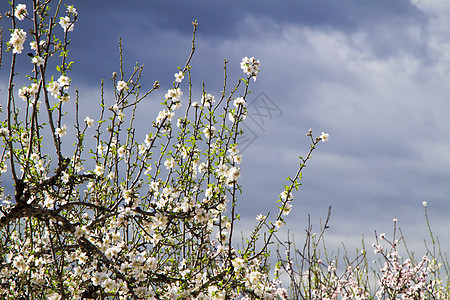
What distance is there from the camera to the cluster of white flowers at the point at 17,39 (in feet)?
11.5

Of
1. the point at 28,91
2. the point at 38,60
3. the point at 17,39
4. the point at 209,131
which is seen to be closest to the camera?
the point at 17,39

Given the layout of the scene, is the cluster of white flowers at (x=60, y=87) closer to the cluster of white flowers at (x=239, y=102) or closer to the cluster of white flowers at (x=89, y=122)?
the cluster of white flowers at (x=89, y=122)

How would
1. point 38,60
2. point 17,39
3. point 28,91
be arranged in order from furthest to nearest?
point 28,91 < point 38,60 < point 17,39

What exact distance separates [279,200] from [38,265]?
2263 millimetres

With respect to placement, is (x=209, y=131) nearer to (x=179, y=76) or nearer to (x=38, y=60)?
(x=179, y=76)

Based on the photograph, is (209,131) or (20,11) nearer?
(20,11)

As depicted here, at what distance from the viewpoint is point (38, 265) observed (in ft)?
12.8

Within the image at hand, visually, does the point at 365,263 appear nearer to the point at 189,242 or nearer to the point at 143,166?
the point at 189,242

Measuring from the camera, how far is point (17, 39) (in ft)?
11.5

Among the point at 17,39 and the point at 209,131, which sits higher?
the point at 17,39

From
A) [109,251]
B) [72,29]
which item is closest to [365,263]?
[109,251]

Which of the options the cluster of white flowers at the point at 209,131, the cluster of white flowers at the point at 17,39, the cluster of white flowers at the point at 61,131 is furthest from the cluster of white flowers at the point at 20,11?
the cluster of white flowers at the point at 209,131

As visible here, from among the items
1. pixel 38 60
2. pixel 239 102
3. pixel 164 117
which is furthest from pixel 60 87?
pixel 239 102

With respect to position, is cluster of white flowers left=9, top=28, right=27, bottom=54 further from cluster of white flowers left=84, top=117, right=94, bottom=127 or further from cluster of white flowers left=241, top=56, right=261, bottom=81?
cluster of white flowers left=241, top=56, right=261, bottom=81
